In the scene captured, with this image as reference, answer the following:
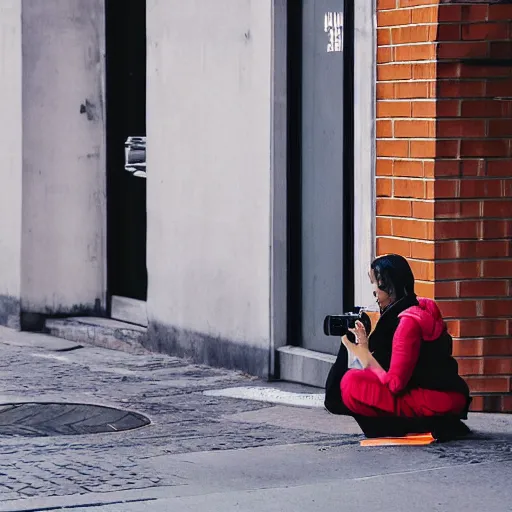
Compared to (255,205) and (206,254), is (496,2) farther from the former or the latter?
(206,254)

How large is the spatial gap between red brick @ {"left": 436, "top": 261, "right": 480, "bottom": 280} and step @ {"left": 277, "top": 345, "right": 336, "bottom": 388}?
1.31 metres

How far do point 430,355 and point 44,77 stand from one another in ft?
19.3

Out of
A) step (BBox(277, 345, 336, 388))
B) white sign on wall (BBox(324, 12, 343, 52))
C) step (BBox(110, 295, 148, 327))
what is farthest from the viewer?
step (BBox(110, 295, 148, 327))

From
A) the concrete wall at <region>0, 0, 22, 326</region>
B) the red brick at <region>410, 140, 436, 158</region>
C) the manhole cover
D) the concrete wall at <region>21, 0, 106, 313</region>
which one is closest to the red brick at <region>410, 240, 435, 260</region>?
the red brick at <region>410, 140, 436, 158</region>

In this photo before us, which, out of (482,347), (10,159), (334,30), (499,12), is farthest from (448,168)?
(10,159)

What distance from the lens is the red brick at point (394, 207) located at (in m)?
9.28

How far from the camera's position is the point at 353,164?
32.8 feet

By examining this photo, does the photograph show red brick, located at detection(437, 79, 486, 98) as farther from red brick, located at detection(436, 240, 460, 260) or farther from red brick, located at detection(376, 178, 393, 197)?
red brick, located at detection(436, 240, 460, 260)

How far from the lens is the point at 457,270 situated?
29.9 feet

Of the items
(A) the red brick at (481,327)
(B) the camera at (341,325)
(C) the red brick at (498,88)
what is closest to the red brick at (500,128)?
(C) the red brick at (498,88)

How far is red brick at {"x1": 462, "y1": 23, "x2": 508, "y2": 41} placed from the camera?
9.04 meters

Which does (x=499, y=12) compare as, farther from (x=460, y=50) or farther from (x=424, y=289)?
(x=424, y=289)

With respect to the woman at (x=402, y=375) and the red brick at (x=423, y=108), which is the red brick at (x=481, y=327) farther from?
the red brick at (x=423, y=108)


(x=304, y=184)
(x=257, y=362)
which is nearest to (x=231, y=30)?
(x=304, y=184)
